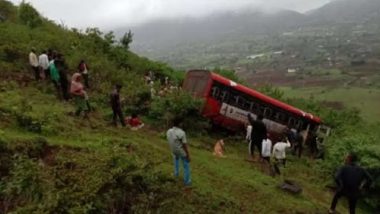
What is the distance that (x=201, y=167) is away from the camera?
1451cm

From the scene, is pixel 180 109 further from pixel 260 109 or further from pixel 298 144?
pixel 298 144

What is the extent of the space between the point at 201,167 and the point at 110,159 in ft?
13.4

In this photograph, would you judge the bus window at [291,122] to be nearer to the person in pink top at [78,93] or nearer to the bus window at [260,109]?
the bus window at [260,109]

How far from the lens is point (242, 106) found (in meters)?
23.1

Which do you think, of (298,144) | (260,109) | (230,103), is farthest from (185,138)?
(260,109)

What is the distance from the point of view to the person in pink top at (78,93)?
55.5 ft

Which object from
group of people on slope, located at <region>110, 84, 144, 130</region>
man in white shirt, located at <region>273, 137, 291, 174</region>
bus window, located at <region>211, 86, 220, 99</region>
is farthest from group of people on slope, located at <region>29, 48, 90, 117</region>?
man in white shirt, located at <region>273, 137, 291, 174</region>

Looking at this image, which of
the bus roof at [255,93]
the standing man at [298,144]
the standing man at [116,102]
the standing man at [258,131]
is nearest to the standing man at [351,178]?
the standing man at [258,131]

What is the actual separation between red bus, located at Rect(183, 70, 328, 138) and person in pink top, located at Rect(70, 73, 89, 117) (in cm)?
607

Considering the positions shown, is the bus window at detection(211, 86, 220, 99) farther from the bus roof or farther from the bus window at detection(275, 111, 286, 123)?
the bus window at detection(275, 111, 286, 123)

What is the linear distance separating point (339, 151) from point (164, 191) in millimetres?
9318

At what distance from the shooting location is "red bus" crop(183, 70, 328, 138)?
22438 millimetres

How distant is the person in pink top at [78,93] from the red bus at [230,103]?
6071 millimetres

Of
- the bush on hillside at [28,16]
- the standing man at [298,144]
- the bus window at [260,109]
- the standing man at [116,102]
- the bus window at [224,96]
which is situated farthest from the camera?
the bush on hillside at [28,16]
